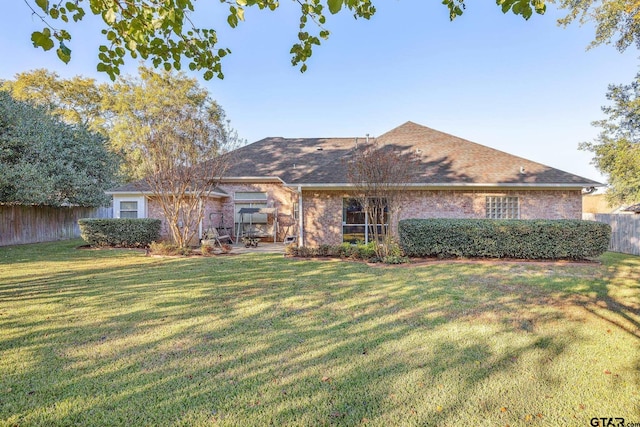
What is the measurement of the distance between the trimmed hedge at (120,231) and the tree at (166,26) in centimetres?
1123

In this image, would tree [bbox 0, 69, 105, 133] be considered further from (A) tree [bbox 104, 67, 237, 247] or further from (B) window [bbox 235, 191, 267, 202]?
(A) tree [bbox 104, 67, 237, 247]

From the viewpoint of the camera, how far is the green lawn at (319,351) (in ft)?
8.73

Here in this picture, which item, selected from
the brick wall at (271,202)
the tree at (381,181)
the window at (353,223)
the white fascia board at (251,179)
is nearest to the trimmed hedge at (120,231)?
the brick wall at (271,202)

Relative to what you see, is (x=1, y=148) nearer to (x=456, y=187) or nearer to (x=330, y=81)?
(x=330, y=81)

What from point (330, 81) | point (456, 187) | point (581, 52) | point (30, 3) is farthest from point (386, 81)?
point (30, 3)

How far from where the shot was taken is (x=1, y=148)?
1342 centimetres

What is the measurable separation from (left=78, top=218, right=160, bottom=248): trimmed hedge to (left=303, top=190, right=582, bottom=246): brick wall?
22.8 feet

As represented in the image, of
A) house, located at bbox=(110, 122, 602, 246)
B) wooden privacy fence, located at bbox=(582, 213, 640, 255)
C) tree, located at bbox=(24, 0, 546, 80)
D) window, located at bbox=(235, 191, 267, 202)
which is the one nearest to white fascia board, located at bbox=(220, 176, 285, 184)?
window, located at bbox=(235, 191, 267, 202)

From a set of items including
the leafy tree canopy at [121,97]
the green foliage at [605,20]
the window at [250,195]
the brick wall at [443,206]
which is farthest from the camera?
the leafy tree canopy at [121,97]

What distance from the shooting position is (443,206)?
484 inches

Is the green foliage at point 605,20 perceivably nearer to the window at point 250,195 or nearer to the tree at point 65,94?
the window at point 250,195

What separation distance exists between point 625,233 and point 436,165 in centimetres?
860

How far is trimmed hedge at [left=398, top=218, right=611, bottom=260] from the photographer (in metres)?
A: 9.50

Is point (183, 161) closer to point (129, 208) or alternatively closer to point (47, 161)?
point (129, 208)
